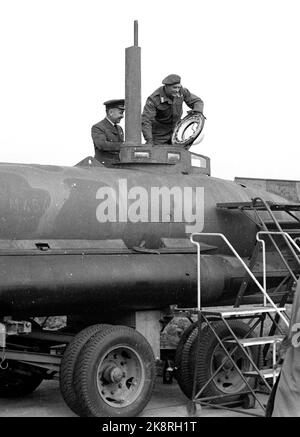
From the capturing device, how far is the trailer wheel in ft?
26.8

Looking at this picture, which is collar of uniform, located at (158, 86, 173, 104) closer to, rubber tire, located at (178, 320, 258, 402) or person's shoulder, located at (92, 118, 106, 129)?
person's shoulder, located at (92, 118, 106, 129)

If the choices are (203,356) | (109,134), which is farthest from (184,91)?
(203,356)

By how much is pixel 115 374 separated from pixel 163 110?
14.7ft

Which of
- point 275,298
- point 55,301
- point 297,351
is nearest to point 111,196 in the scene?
point 55,301

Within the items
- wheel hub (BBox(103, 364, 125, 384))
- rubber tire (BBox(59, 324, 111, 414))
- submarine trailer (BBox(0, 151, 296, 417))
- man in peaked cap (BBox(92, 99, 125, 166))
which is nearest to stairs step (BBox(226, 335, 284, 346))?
submarine trailer (BBox(0, 151, 296, 417))

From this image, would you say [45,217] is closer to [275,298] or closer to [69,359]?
[69,359]

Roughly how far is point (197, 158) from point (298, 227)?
5.24 feet

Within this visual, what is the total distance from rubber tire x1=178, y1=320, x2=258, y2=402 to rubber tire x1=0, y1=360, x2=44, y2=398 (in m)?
1.74

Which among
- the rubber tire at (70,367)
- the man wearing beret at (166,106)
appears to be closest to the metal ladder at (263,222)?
the man wearing beret at (166,106)

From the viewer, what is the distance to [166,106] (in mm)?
11617

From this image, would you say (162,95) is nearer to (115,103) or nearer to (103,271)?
(115,103)

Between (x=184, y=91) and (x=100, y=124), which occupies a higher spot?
(x=184, y=91)

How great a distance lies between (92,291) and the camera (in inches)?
333

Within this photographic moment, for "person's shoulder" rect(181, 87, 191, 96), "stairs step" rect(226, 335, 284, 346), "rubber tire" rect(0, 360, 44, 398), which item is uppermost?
"person's shoulder" rect(181, 87, 191, 96)
